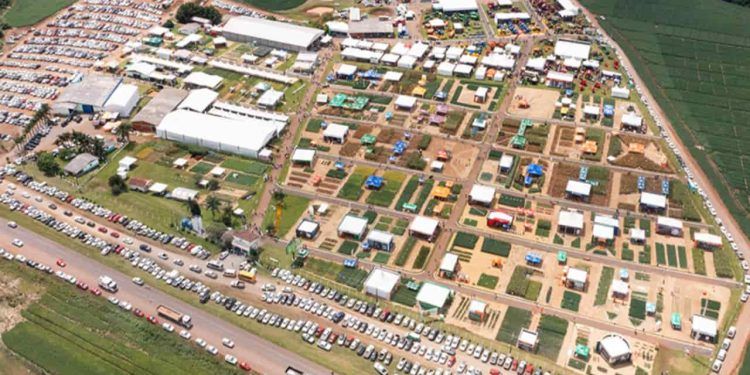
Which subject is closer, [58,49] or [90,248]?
[90,248]

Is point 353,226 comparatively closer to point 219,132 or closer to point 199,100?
point 219,132

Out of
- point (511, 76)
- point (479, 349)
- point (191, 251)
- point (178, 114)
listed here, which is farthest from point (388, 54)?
point (479, 349)

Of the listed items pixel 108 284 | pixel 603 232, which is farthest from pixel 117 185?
pixel 603 232

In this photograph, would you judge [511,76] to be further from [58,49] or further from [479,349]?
[58,49]

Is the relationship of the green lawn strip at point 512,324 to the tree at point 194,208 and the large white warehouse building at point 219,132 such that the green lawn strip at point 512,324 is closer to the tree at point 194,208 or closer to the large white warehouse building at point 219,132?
the tree at point 194,208

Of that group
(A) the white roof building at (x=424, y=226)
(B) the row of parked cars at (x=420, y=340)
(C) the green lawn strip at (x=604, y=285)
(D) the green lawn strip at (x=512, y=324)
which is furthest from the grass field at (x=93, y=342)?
(C) the green lawn strip at (x=604, y=285)

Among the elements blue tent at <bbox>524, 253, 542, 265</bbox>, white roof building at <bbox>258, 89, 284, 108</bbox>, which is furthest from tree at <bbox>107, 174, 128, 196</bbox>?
blue tent at <bbox>524, 253, 542, 265</bbox>
